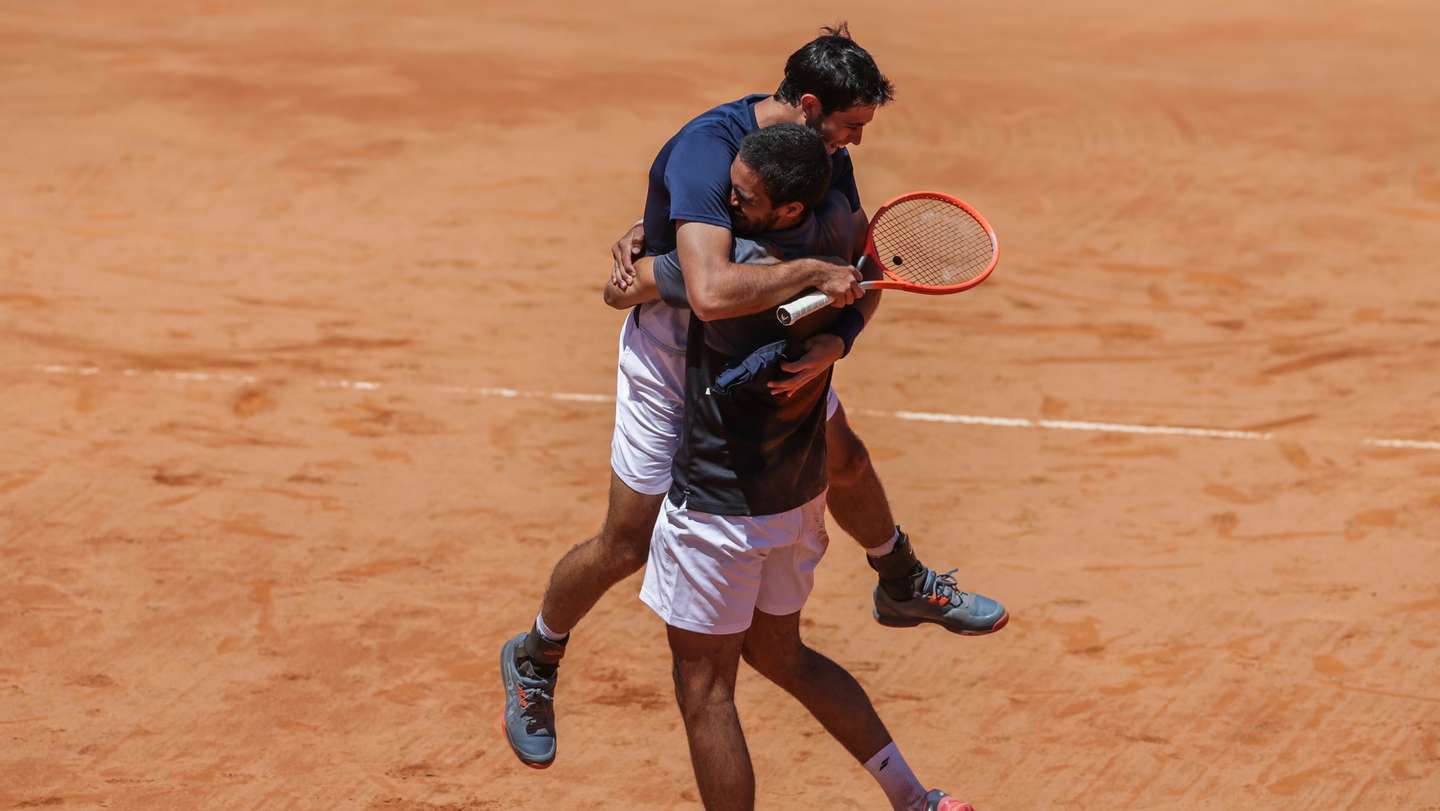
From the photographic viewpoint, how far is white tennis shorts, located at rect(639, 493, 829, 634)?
4.96 meters

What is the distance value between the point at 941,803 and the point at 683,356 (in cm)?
163

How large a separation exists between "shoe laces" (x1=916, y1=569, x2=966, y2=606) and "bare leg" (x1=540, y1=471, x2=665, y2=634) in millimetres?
1121

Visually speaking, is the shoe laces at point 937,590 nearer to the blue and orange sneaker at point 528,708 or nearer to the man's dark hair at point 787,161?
the blue and orange sneaker at point 528,708

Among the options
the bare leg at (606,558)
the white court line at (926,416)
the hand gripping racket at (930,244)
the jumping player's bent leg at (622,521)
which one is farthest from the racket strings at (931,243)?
the white court line at (926,416)

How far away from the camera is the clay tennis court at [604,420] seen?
6738mm

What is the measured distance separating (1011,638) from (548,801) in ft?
7.58

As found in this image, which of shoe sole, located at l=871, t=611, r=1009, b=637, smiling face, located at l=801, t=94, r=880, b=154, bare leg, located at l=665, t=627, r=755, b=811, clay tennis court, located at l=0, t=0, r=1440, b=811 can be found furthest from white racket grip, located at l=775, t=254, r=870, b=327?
clay tennis court, located at l=0, t=0, r=1440, b=811

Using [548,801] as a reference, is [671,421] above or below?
above

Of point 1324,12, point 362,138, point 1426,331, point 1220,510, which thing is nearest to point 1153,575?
point 1220,510

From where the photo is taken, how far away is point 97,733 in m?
6.63

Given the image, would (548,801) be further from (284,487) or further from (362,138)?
(362,138)

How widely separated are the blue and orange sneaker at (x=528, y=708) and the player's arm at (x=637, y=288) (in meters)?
1.41

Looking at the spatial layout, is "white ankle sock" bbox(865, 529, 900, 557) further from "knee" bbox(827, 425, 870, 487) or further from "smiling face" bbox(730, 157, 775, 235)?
"smiling face" bbox(730, 157, 775, 235)

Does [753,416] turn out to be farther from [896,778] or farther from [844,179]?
[896,778]
